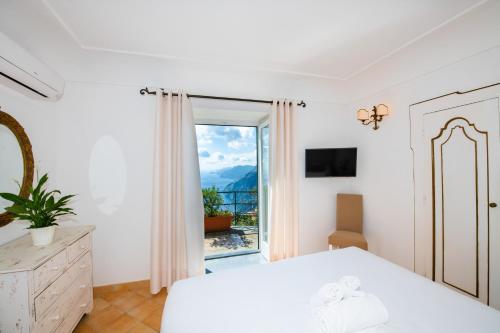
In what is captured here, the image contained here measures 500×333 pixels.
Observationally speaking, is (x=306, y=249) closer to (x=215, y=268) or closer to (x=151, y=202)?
(x=215, y=268)

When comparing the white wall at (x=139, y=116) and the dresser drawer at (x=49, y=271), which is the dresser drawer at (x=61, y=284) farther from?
the white wall at (x=139, y=116)

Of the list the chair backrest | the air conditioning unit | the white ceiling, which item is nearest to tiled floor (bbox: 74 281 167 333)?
the air conditioning unit

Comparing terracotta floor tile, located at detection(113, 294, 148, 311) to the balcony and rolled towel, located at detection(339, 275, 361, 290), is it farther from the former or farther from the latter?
rolled towel, located at detection(339, 275, 361, 290)

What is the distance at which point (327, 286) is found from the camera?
1298 mm

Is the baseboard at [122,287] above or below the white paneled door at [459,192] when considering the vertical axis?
below

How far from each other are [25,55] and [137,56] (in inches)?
42.3

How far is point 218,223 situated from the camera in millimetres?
5137

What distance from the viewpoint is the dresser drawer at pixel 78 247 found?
5.88 feet

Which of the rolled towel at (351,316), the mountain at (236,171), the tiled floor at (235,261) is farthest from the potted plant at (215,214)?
the rolled towel at (351,316)

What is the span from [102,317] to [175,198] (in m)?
1.33

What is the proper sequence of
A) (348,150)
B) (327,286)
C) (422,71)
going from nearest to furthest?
(327,286), (422,71), (348,150)

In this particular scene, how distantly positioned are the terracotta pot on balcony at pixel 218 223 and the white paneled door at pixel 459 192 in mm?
3656

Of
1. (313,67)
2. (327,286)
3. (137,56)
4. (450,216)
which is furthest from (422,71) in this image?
(137,56)

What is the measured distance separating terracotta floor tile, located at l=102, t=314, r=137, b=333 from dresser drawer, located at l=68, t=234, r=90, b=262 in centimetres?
73
